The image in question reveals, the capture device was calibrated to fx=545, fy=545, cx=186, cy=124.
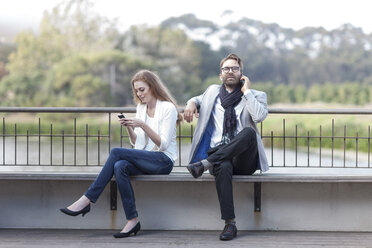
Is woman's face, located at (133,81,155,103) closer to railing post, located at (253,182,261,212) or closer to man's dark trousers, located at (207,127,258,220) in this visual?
man's dark trousers, located at (207,127,258,220)

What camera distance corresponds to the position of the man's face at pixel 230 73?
3.95 meters

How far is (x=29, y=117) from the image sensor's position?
33938mm

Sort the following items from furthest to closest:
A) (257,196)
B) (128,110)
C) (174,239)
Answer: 1. (128,110)
2. (257,196)
3. (174,239)

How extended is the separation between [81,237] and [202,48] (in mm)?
34961

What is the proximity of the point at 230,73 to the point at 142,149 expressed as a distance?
0.85 meters

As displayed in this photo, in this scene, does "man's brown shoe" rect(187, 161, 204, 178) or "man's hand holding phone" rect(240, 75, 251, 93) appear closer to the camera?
"man's brown shoe" rect(187, 161, 204, 178)

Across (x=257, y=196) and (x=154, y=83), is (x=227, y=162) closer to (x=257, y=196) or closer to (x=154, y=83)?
(x=257, y=196)

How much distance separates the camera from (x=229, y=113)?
3.91 meters

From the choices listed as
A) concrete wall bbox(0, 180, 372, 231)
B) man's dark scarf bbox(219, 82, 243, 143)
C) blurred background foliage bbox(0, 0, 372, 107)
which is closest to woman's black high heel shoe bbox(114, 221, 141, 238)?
concrete wall bbox(0, 180, 372, 231)

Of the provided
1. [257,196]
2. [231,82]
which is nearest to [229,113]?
[231,82]

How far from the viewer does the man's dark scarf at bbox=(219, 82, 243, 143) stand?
12.8ft

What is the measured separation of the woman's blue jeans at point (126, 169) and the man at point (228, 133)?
28cm

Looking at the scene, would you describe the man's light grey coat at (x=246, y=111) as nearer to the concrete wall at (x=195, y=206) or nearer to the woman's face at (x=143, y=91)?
the woman's face at (x=143, y=91)

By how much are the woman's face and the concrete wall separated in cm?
73
